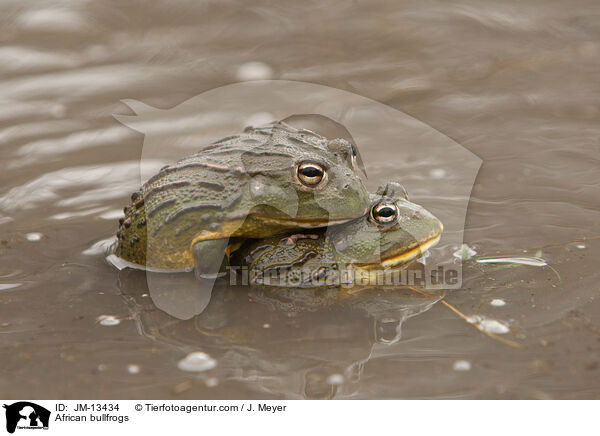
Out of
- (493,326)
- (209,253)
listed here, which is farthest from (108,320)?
(493,326)

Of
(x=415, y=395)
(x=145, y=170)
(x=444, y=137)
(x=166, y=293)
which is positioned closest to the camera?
(x=415, y=395)

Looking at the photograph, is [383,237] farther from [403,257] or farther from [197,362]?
[197,362]

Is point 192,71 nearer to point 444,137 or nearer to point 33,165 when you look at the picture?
point 33,165

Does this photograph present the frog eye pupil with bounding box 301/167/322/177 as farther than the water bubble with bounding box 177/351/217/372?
Yes

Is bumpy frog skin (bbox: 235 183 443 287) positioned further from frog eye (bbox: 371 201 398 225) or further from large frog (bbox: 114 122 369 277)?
large frog (bbox: 114 122 369 277)

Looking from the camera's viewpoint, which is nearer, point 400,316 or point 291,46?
point 400,316

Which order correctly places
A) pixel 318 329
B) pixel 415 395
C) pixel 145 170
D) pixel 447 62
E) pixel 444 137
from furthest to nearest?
pixel 447 62 < pixel 444 137 < pixel 145 170 < pixel 318 329 < pixel 415 395
